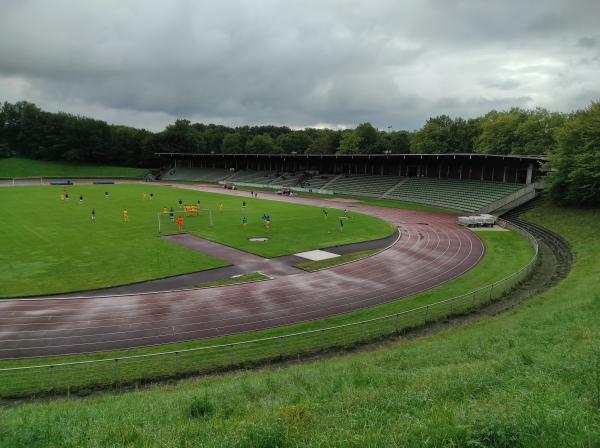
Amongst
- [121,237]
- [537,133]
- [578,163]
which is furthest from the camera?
[537,133]

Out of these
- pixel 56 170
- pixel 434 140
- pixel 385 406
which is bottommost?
pixel 56 170

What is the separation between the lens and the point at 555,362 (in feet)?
40.2

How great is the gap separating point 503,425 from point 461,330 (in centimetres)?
1424

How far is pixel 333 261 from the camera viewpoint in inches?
1314

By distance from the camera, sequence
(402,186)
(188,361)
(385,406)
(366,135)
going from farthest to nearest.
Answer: (366,135), (402,186), (188,361), (385,406)

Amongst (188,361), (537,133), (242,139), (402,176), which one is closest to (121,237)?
(188,361)

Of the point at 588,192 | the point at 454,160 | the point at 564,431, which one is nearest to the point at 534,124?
the point at 454,160

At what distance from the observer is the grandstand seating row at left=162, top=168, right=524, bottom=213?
65.1 m

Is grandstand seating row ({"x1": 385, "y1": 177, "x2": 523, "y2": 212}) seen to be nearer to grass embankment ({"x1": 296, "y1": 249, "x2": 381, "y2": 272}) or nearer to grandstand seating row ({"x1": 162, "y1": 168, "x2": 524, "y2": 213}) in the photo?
grandstand seating row ({"x1": 162, "y1": 168, "x2": 524, "y2": 213})

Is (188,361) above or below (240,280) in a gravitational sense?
below

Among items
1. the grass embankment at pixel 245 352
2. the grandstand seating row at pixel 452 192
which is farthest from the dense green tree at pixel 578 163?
the grass embankment at pixel 245 352

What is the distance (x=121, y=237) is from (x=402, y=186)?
5512 cm

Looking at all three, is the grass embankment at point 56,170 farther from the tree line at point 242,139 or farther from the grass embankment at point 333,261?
the grass embankment at point 333,261

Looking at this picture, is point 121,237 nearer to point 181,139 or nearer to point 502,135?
point 502,135
